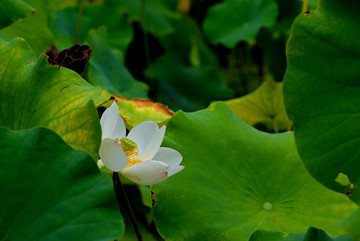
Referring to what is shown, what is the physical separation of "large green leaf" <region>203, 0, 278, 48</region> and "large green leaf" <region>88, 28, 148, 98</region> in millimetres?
970

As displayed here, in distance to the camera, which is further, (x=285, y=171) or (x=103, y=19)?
(x=103, y=19)

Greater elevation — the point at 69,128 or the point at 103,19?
the point at 69,128

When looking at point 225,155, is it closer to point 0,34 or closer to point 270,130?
point 0,34

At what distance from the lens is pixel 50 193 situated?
623 millimetres

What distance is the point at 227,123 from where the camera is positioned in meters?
1.05

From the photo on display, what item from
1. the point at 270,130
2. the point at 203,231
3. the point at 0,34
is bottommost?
the point at 270,130

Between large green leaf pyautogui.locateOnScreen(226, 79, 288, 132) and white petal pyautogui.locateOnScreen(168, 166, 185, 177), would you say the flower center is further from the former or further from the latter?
large green leaf pyautogui.locateOnScreen(226, 79, 288, 132)

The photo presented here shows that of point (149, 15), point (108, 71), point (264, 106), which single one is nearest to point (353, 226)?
point (108, 71)

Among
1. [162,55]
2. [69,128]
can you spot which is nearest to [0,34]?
[69,128]

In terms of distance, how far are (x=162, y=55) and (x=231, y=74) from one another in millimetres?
699

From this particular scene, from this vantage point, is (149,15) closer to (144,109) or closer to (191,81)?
(191,81)

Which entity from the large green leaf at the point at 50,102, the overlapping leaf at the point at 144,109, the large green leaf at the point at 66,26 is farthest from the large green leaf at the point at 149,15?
the large green leaf at the point at 50,102

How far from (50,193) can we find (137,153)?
8.0 inches

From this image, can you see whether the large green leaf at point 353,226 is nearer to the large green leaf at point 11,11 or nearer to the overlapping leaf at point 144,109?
the overlapping leaf at point 144,109
